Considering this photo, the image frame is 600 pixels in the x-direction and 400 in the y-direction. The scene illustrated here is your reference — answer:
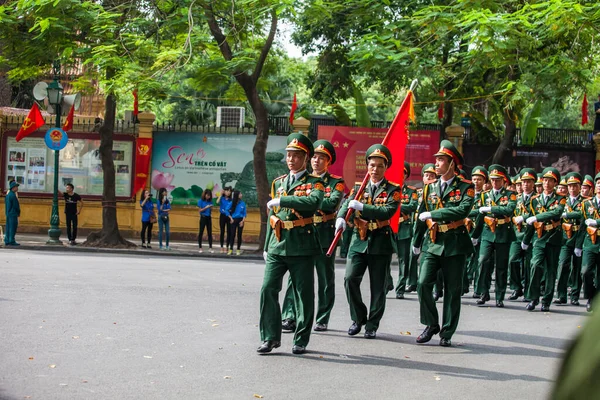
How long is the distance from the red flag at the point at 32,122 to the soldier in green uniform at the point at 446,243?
17047 mm

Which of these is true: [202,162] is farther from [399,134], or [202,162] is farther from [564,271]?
[399,134]

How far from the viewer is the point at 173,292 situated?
12.4 m

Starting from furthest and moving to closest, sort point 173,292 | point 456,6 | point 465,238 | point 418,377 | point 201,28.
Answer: point 201,28
point 456,6
point 173,292
point 465,238
point 418,377

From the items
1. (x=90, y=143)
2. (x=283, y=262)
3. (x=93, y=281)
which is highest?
(x=90, y=143)

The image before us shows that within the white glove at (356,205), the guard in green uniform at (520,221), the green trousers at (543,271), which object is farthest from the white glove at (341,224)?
the guard in green uniform at (520,221)

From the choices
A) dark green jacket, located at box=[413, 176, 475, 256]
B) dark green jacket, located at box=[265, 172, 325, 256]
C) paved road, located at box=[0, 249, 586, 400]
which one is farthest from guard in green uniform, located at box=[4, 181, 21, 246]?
dark green jacket, located at box=[265, 172, 325, 256]

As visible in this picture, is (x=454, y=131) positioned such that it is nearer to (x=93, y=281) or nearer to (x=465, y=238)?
(x=93, y=281)

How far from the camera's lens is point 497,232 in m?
13.4

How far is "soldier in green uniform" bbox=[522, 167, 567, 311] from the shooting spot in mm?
13148

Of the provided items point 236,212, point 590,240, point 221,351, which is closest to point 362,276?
point 221,351

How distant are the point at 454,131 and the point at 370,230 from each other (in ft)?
57.7

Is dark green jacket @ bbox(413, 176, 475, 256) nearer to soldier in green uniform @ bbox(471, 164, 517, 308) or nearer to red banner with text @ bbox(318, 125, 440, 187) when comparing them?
soldier in green uniform @ bbox(471, 164, 517, 308)

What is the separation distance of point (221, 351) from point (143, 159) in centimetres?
1896

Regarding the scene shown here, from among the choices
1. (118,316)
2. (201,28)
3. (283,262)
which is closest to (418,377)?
Answer: (283,262)
